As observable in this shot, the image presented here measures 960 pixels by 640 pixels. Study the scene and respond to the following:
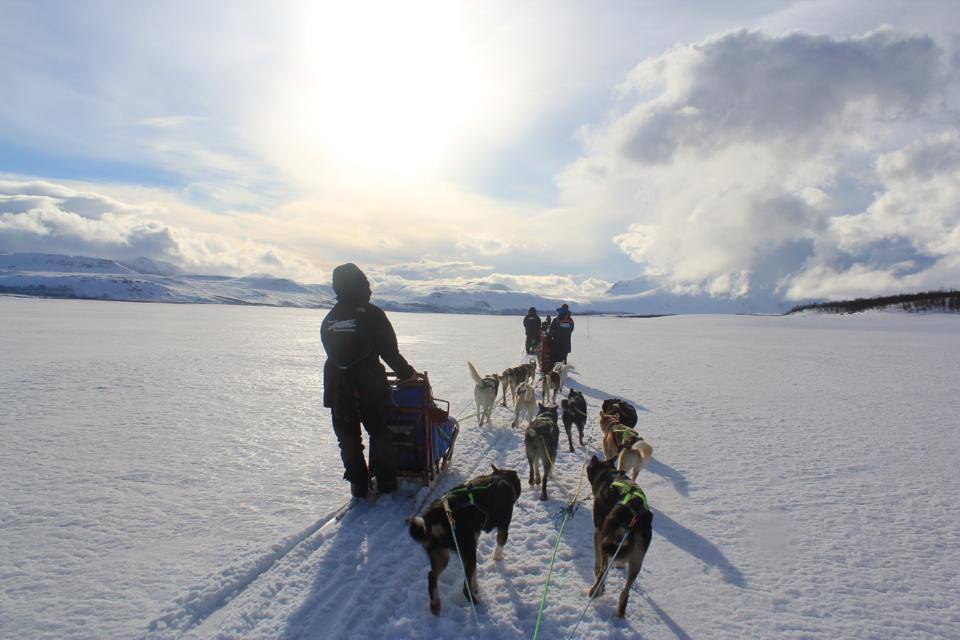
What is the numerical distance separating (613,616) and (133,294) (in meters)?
241

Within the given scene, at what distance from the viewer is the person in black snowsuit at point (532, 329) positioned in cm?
1694

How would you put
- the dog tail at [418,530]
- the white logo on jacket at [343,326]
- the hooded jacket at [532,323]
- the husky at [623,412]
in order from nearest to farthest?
1. the dog tail at [418,530]
2. the white logo on jacket at [343,326]
3. the husky at [623,412]
4. the hooded jacket at [532,323]

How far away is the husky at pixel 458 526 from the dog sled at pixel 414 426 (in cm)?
150

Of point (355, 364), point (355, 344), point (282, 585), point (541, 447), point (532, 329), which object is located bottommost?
point (282, 585)

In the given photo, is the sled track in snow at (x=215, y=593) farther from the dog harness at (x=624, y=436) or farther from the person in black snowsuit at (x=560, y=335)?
the person in black snowsuit at (x=560, y=335)

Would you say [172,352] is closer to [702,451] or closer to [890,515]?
[702,451]

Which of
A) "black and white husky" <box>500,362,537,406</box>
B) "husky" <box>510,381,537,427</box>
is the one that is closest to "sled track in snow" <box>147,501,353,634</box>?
"husky" <box>510,381,537,427</box>

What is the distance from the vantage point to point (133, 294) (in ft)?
651

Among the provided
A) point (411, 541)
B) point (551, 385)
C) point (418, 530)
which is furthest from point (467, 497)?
point (551, 385)

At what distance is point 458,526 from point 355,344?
6.51ft

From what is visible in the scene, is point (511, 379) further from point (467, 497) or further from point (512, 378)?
point (467, 497)

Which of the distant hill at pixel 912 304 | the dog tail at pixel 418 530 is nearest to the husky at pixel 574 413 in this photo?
the dog tail at pixel 418 530

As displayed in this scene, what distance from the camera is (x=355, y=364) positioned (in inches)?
176

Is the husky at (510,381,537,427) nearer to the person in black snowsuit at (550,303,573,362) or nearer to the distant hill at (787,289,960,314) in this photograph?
the person in black snowsuit at (550,303,573,362)
